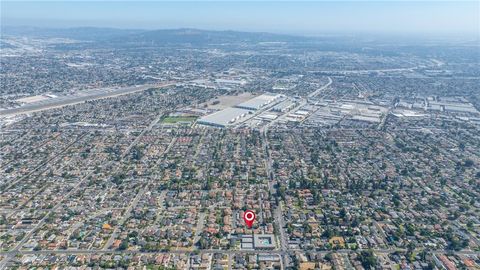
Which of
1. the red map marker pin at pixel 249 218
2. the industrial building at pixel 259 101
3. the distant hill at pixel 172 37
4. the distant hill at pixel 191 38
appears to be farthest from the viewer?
the distant hill at pixel 191 38

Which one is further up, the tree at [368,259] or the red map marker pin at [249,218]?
the red map marker pin at [249,218]

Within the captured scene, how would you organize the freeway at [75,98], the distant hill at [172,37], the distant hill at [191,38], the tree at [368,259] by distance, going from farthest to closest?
the distant hill at [191,38], the distant hill at [172,37], the freeway at [75,98], the tree at [368,259]

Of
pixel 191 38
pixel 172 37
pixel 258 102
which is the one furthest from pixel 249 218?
pixel 172 37

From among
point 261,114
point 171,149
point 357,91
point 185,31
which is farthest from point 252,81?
point 185,31

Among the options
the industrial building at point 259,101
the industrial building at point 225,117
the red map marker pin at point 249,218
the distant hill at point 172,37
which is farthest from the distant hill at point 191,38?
the red map marker pin at point 249,218

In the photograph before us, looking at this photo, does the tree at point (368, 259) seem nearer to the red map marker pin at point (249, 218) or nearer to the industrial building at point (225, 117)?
the red map marker pin at point (249, 218)

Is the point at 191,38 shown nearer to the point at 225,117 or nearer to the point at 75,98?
the point at 75,98

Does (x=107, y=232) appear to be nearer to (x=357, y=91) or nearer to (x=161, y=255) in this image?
(x=161, y=255)
